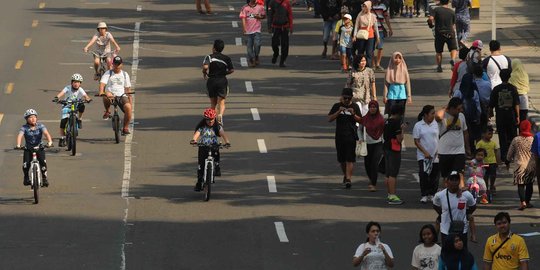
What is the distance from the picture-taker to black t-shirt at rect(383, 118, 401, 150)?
2602cm

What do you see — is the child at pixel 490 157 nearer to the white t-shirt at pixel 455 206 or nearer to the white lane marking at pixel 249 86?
the white t-shirt at pixel 455 206

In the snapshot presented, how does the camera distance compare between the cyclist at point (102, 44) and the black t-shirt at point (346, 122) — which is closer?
the black t-shirt at point (346, 122)

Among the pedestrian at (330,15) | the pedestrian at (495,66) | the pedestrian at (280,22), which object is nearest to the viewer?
the pedestrian at (495,66)

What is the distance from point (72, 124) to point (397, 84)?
600 cm

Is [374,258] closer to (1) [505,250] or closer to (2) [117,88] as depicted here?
(1) [505,250]

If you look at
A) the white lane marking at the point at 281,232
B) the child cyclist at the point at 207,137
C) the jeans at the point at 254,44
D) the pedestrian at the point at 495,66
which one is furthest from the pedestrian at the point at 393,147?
the jeans at the point at 254,44

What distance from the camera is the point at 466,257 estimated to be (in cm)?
1858

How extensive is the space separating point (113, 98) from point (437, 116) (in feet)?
25.1

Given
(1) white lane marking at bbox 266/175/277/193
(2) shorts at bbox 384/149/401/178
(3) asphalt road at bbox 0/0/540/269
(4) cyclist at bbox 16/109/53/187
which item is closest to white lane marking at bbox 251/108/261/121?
(3) asphalt road at bbox 0/0/540/269

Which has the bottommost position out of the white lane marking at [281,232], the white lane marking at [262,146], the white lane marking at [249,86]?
the white lane marking at [281,232]

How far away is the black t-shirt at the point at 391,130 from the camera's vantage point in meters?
26.0

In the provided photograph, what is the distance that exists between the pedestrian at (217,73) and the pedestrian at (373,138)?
5.36m

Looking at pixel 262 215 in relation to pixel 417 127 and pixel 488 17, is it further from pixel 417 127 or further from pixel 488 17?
pixel 488 17

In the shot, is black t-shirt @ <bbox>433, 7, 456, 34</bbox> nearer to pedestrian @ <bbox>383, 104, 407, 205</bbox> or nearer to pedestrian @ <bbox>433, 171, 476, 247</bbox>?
pedestrian @ <bbox>383, 104, 407, 205</bbox>
